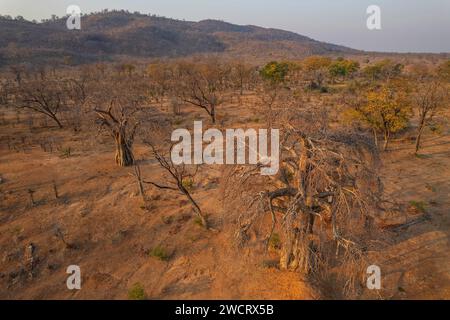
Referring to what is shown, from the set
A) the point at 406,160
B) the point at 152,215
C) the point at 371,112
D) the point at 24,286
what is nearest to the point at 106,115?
the point at 152,215

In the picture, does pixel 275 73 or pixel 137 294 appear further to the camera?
pixel 275 73

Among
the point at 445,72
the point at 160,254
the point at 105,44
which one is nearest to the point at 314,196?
the point at 160,254

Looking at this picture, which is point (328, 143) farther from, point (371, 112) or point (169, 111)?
point (169, 111)

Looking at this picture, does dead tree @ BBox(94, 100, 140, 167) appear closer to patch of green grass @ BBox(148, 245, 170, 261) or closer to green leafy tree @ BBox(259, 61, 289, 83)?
patch of green grass @ BBox(148, 245, 170, 261)

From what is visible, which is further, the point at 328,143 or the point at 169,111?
the point at 169,111

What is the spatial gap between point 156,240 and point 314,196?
5.39 metres

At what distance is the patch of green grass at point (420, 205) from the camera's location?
443 inches

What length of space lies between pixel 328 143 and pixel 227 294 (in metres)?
4.72

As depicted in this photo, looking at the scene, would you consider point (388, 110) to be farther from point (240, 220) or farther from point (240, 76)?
point (240, 76)

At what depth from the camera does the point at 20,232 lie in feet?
34.8

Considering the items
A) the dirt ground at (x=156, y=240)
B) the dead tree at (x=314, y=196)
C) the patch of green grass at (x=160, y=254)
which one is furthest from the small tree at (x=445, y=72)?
the patch of green grass at (x=160, y=254)

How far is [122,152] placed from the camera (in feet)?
52.3

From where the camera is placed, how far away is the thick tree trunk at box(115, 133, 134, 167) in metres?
15.7

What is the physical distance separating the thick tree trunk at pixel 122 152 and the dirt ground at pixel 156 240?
0.46 meters
